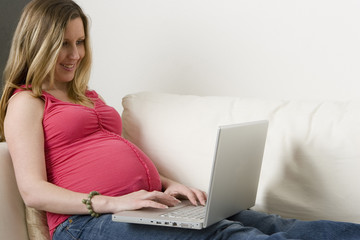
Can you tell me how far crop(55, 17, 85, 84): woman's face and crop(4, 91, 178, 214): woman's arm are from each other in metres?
0.19

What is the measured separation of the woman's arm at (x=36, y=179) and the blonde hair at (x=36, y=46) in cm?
9

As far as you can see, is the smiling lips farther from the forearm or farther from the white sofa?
the forearm

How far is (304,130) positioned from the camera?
5.10 feet

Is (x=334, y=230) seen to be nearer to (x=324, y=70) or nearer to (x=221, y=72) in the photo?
(x=324, y=70)

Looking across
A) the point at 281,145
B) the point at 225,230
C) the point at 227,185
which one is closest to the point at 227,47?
the point at 281,145

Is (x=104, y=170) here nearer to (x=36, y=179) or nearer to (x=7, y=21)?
(x=36, y=179)

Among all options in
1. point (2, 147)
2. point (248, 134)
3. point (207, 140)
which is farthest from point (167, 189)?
point (2, 147)

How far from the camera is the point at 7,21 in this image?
7.04 feet

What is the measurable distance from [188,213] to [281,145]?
Result: 15.8 inches

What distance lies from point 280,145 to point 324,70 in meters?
0.38

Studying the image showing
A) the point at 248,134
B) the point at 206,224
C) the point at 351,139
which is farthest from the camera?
the point at 351,139

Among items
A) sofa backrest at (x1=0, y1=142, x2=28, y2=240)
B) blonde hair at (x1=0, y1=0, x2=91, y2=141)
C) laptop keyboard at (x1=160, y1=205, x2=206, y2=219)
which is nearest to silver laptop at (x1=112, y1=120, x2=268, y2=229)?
laptop keyboard at (x1=160, y1=205, x2=206, y2=219)

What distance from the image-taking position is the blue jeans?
1217 millimetres

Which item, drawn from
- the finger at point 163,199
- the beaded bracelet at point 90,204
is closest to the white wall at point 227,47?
the finger at point 163,199
